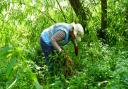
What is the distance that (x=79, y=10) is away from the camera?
21.3ft

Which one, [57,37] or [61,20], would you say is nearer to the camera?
[57,37]

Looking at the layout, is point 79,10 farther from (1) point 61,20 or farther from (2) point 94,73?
(2) point 94,73

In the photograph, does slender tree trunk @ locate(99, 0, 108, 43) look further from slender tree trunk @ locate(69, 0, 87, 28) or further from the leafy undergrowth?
the leafy undergrowth

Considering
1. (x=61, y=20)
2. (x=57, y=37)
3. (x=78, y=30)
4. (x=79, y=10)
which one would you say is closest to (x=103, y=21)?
(x=79, y=10)

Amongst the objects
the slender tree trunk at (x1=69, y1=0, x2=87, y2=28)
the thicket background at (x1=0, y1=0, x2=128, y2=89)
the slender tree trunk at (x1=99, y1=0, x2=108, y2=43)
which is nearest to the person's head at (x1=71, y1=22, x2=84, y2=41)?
the thicket background at (x1=0, y1=0, x2=128, y2=89)

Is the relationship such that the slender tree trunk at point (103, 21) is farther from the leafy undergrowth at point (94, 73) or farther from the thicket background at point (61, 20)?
the leafy undergrowth at point (94, 73)

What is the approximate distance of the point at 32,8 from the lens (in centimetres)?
642

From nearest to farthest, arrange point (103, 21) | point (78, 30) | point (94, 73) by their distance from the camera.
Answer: point (94, 73), point (78, 30), point (103, 21)

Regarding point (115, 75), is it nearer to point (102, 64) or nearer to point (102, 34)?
point (102, 64)

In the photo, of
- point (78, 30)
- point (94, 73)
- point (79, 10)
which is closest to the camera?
point (94, 73)

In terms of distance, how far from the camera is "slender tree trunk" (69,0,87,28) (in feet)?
20.9

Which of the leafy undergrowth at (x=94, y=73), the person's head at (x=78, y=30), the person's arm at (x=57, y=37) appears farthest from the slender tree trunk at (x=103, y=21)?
the person's arm at (x=57, y=37)

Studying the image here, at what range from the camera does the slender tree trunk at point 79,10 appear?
6373mm

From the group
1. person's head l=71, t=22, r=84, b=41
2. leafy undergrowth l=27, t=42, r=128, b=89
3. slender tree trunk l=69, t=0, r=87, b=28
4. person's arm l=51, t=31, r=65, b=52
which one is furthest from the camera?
slender tree trunk l=69, t=0, r=87, b=28
